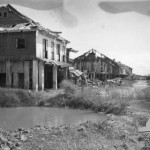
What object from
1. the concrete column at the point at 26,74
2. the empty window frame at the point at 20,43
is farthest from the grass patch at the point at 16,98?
the empty window frame at the point at 20,43

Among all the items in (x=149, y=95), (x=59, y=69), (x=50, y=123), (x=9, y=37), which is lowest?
(x=50, y=123)

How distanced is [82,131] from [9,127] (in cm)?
471

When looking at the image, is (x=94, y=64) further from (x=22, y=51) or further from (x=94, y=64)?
(x=22, y=51)

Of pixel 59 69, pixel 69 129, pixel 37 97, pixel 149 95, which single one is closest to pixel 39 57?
pixel 37 97

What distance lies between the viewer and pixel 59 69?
110 feet

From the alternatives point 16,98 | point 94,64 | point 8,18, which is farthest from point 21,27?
point 94,64

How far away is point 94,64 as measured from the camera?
1823 inches

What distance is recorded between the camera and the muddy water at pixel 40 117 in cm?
1474

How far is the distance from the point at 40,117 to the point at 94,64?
30477 millimetres

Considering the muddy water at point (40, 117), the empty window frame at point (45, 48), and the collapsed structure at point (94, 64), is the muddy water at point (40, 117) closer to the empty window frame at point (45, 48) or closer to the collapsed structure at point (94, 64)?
the empty window frame at point (45, 48)

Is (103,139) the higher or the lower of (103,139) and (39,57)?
the lower

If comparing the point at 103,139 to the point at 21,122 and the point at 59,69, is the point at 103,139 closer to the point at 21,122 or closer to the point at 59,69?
the point at 21,122

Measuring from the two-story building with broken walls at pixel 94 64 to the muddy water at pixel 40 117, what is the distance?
27.3 m

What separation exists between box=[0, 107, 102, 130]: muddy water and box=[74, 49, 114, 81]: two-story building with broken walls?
89.5 feet
